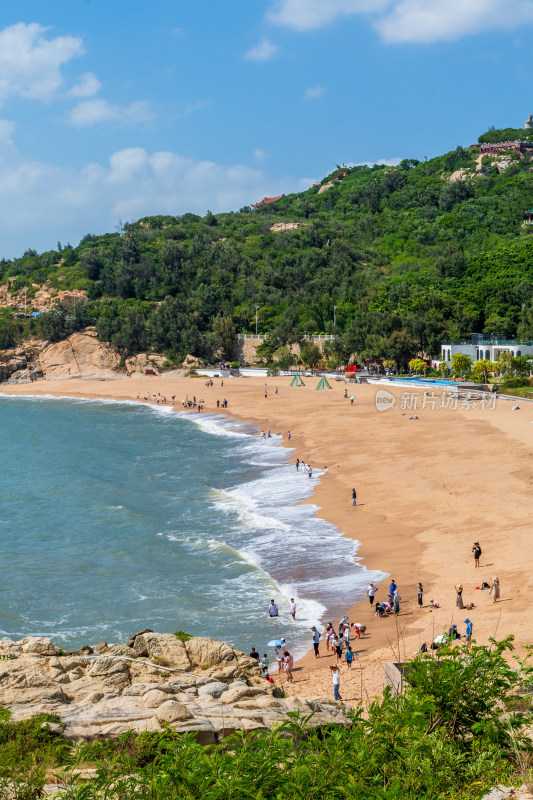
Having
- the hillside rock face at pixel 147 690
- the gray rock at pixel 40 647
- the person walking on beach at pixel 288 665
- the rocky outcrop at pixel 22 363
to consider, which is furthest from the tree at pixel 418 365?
the gray rock at pixel 40 647

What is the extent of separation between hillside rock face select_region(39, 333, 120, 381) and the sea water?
62598 mm

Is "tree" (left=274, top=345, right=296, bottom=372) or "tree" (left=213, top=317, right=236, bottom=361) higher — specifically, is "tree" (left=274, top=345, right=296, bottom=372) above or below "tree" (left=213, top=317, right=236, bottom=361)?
below

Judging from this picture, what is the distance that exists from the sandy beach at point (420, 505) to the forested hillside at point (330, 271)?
28323 millimetres

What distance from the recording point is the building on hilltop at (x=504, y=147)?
168375mm

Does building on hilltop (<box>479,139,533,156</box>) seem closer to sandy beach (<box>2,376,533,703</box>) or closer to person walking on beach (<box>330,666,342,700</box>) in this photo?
sandy beach (<box>2,376,533,703</box>)

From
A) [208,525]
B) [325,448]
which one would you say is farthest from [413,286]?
[208,525]

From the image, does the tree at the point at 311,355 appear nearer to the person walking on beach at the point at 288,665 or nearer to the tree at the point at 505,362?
the tree at the point at 505,362

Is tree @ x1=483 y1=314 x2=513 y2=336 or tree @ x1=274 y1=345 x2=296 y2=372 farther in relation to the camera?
tree @ x1=274 y1=345 x2=296 y2=372

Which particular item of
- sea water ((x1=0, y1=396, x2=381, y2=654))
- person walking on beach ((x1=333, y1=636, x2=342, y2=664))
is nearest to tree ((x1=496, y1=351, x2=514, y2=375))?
sea water ((x1=0, y1=396, x2=381, y2=654))

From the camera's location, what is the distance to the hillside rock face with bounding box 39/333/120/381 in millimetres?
115000

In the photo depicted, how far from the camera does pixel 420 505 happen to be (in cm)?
3278

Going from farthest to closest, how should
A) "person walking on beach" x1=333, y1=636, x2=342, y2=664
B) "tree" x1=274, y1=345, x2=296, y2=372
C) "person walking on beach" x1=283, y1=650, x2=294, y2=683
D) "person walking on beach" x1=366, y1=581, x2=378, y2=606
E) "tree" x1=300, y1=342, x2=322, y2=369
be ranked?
"tree" x1=274, y1=345, x2=296, y2=372
"tree" x1=300, y1=342, x2=322, y2=369
"person walking on beach" x1=366, y1=581, x2=378, y2=606
"person walking on beach" x1=333, y1=636, x2=342, y2=664
"person walking on beach" x1=283, y1=650, x2=294, y2=683

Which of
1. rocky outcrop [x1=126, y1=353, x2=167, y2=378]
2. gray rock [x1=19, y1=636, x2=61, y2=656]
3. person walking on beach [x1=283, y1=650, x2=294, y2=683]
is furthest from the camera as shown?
rocky outcrop [x1=126, y1=353, x2=167, y2=378]

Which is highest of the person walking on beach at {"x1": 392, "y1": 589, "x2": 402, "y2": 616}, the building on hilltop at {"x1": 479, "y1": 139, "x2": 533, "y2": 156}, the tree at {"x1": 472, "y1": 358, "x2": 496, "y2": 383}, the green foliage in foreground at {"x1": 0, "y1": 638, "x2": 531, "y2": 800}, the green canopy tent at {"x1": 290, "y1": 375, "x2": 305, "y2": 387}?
the building on hilltop at {"x1": 479, "y1": 139, "x2": 533, "y2": 156}
